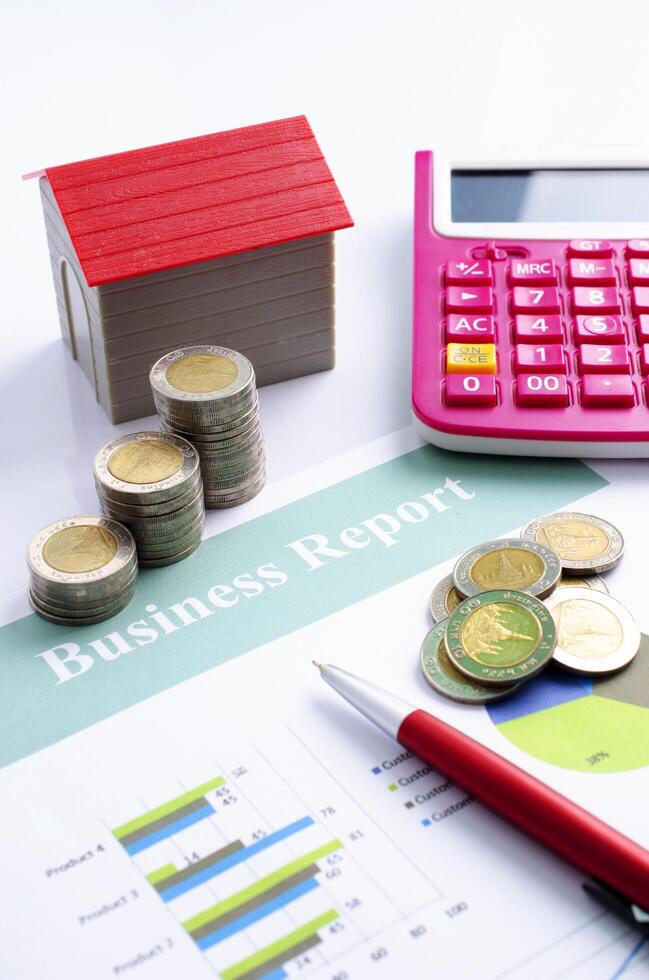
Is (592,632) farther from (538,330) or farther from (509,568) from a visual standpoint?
(538,330)

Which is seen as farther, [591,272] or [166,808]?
[591,272]

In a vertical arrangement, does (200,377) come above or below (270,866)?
above

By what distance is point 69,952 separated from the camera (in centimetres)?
63

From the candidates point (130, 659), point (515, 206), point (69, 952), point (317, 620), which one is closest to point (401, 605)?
point (317, 620)

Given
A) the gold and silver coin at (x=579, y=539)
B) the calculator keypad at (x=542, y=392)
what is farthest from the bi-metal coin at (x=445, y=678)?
the calculator keypad at (x=542, y=392)

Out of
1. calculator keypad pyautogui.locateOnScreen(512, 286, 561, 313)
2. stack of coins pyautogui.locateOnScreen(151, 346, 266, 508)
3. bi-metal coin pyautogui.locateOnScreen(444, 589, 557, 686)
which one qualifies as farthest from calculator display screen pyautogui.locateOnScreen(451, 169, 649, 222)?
bi-metal coin pyautogui.locateOnScreen(444, 589, 557, 686)

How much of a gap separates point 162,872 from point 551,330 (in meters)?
0.53

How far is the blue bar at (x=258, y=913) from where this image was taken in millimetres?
638

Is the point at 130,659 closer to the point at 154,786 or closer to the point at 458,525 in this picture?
the point at 154,786

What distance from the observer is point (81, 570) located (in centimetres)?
80

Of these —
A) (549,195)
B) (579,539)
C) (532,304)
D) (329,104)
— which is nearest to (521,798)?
(579,539)

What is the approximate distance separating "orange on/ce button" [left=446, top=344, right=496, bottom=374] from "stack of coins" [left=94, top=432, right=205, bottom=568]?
224 mm

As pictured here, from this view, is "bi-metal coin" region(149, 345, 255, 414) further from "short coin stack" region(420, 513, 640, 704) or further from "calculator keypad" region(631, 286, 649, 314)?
"calculator keypad" region(631, 286, 649, 314)

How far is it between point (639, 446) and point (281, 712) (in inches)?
14.0
